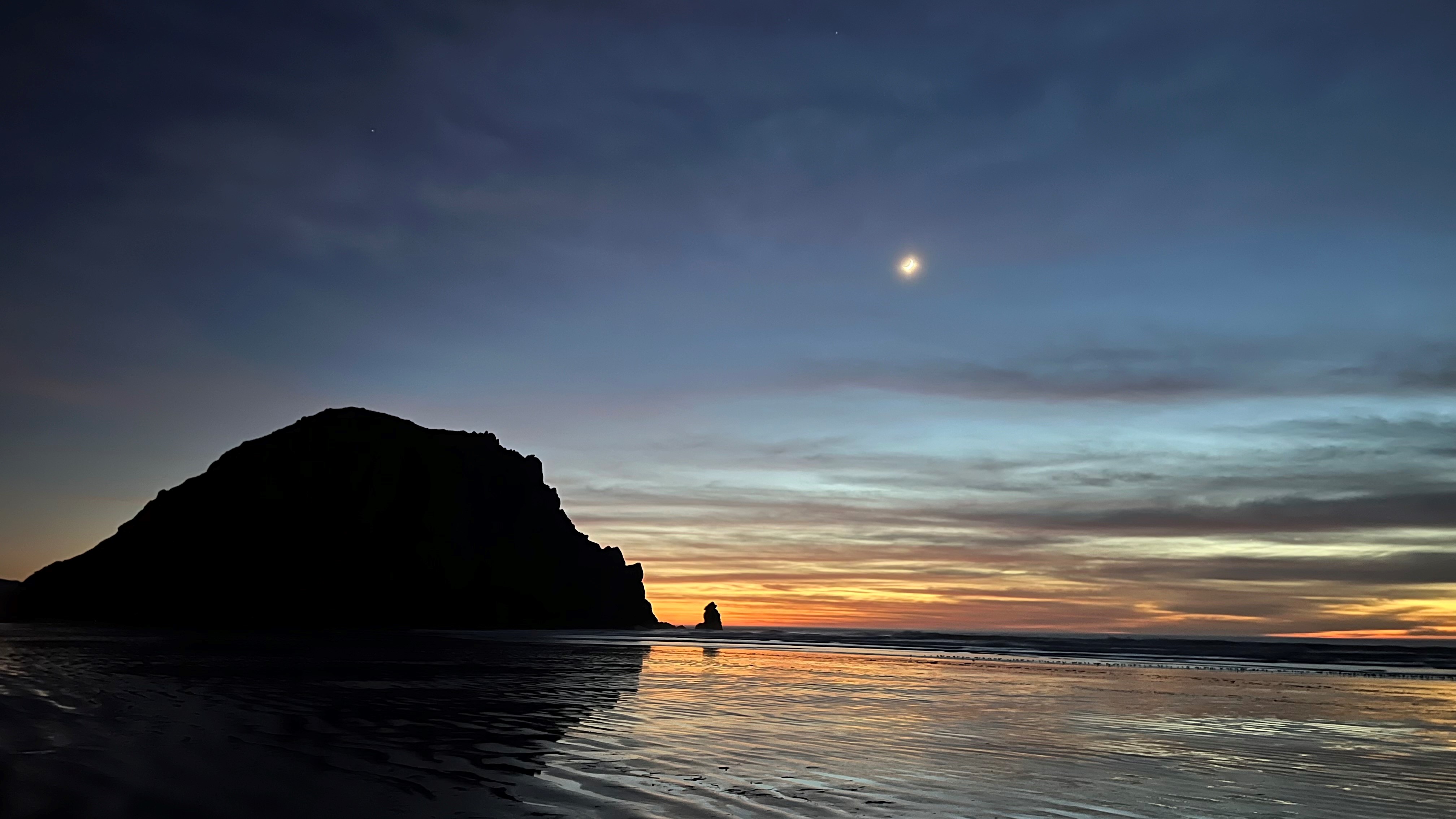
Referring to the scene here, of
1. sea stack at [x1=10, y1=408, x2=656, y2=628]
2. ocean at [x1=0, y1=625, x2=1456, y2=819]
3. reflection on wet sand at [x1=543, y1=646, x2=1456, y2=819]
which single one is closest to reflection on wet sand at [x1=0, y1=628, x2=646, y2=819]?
ocean at [x1=0, y1=625, x2=1456, y2=819]

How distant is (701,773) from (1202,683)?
33123mm

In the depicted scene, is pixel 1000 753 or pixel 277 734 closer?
pixel 277 734

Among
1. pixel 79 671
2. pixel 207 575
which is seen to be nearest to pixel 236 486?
pixel 207 575

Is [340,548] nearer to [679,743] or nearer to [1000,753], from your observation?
[679,743]

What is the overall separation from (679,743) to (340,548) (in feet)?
457

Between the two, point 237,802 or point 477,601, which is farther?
point 477,601

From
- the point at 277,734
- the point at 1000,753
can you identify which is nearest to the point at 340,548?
the point at 277,734

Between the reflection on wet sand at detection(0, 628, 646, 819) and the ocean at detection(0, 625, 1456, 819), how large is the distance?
7cm

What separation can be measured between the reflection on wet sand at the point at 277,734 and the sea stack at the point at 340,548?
105341 mm

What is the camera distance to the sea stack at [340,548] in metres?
133

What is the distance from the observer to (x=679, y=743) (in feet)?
52.5

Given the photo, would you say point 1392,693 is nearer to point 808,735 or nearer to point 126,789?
point 808,735

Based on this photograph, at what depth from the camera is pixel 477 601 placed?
141 meters

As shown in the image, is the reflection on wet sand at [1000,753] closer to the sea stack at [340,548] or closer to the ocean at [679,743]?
the ocean at [679,743]
